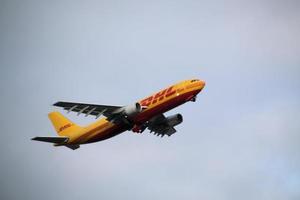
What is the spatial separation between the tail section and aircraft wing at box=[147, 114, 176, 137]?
9987 mm

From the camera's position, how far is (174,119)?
7581 centimetres

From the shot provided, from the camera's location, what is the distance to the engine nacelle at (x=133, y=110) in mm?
67625

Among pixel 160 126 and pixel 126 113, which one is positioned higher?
pixel 160 126

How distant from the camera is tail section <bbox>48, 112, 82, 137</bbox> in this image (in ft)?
255

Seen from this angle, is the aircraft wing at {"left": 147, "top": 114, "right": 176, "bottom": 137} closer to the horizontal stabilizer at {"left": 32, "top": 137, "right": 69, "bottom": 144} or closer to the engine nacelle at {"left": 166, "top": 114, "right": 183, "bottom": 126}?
the engine nacelle at {"left": 166, "top": 114, "right": 183, "bottom": 126}

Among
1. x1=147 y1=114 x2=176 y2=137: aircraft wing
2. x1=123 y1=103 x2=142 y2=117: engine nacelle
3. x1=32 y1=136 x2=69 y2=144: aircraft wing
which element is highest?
x1=147 y1=114 x2=176 y2=137: aircraft wing

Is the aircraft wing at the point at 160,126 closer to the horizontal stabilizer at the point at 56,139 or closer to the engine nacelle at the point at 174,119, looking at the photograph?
the engine nacelle at the point at 174,119

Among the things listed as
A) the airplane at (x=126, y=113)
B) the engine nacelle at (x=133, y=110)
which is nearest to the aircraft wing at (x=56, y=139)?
the airplane at (x=126, y=113)

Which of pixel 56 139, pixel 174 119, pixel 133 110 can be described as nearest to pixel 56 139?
pixel 56 139

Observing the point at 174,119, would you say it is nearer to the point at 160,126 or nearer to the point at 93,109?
the point at 160,126

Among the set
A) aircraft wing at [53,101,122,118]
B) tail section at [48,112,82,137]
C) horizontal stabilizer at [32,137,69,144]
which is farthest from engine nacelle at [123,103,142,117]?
horizontal stabilizer at [32,137,69,144]

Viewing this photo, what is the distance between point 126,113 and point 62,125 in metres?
16.0

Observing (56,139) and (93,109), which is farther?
(56,139)

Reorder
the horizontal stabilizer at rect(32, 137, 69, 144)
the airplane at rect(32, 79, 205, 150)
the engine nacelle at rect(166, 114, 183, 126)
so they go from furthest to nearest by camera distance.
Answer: the engine nacelle at rect(166, 114, 183, 126) → the horizontal stabilizer at rect(32, 137, 69, 144) → the airplane at rect(32, 79, 205, 150)
